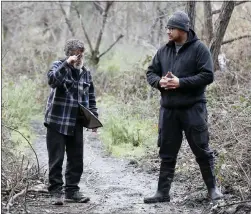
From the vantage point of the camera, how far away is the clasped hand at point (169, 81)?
618 centimetres

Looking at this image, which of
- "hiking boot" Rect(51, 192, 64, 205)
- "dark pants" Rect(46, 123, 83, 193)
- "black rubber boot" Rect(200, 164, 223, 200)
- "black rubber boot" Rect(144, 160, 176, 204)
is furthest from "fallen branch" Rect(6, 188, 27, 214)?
"black rubber boot" Rect(200, 164, 223, 200)

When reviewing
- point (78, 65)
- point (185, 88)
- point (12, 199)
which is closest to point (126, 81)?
point (78, 65)

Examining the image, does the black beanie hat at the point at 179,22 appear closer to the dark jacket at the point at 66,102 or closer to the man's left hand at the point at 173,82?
the man's left hand at the point at 173,82

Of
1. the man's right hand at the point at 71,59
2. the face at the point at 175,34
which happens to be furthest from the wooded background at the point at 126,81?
the face at the point at 175,34

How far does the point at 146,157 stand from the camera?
386 inches

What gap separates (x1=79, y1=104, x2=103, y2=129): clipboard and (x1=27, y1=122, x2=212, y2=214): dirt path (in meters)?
0.95

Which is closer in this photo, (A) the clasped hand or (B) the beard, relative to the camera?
(A) the clasped hand

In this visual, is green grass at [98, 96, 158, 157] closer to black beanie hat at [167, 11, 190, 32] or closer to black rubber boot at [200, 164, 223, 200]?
black rubber boot at [200, 164, 223, 200]

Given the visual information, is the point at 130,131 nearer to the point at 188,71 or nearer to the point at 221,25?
the point at 221,25

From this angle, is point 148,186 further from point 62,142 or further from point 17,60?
point 17,60

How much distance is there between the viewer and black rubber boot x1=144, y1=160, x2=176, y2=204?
265 inches

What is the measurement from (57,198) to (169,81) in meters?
1.88

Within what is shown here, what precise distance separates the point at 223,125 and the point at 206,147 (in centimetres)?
247

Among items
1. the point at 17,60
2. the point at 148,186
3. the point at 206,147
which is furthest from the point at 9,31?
the point at 206,147
